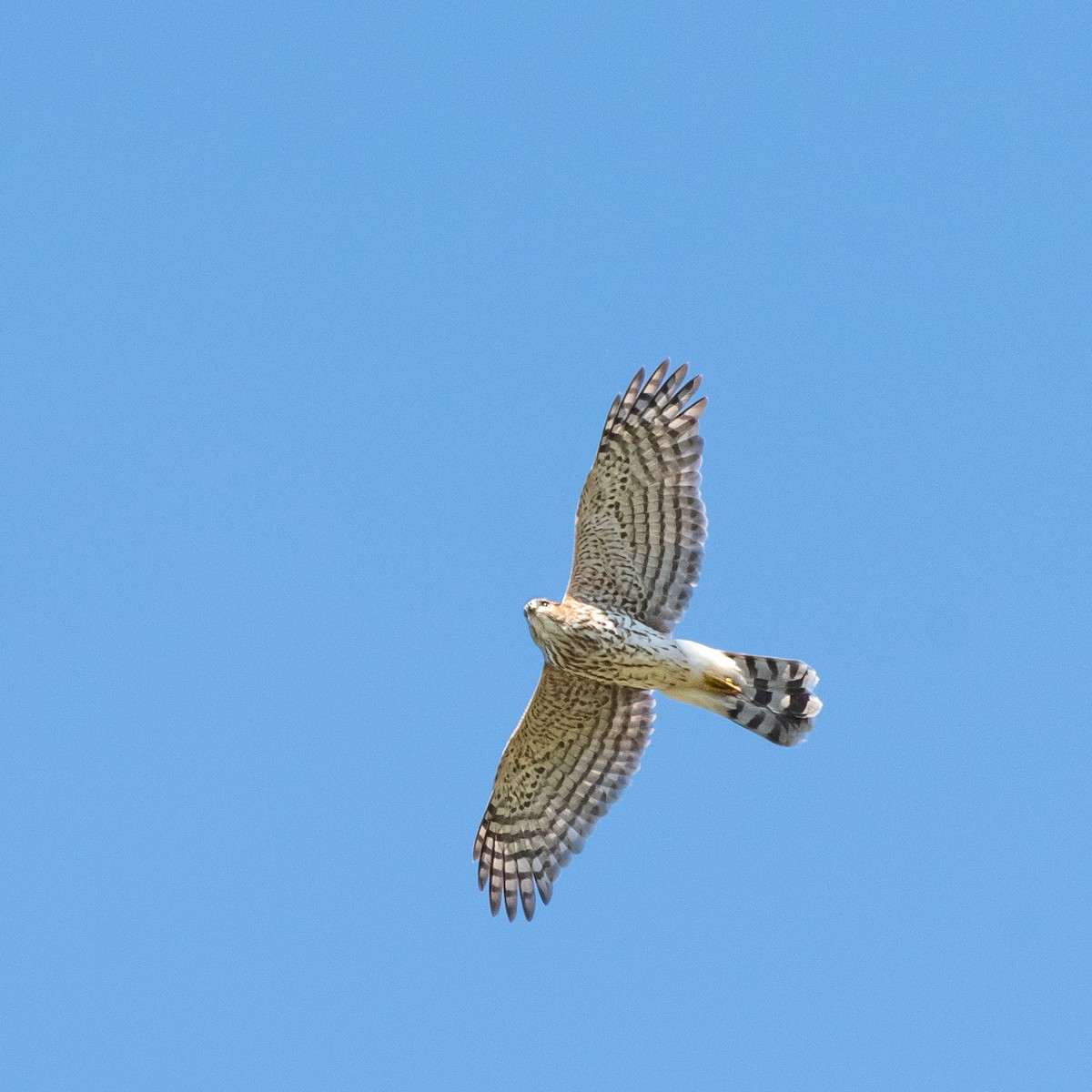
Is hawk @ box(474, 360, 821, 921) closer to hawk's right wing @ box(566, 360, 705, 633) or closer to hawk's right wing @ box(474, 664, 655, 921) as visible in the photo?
hawk's right wing @ box(566, 360, 705, 633)

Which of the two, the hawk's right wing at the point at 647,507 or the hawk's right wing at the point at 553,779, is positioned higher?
the hawk's right wing at the point at 647,507

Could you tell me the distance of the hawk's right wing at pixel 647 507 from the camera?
12289mm

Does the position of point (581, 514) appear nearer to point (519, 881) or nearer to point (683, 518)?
point (683, 518)

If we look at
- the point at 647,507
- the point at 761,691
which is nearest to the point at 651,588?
the point at 647,507

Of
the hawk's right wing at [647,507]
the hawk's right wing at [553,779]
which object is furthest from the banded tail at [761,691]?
the hawk's right wing at [553,779]

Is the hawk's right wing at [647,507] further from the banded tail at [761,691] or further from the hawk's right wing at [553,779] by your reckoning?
the hawk's right wing at [553,779]

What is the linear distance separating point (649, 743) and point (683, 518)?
178cm

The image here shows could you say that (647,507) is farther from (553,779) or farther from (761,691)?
(553,779)

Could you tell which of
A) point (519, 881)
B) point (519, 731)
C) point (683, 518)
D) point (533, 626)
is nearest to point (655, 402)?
point (683, 518)

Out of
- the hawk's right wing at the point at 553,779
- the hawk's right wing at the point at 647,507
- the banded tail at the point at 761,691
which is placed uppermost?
the hawk's right wing at the point at 647,507

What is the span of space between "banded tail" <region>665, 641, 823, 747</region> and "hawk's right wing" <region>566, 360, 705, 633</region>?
41 centimetres

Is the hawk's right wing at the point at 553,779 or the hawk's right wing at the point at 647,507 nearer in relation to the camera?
the hawk's right wing at the point at 647,507

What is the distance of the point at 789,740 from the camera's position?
40.5 feet

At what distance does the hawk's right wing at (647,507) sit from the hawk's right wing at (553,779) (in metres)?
0.78
